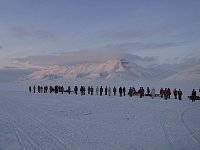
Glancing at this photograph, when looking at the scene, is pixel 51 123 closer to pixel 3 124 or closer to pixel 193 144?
pixel 3 124

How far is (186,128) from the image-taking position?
54.7 feet

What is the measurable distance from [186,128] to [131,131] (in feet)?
8.96

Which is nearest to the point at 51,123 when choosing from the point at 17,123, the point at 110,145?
the point at 17,123

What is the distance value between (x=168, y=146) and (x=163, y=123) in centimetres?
592

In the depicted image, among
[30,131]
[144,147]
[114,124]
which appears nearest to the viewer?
[144,147]

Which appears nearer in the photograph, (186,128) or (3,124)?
(186,128)

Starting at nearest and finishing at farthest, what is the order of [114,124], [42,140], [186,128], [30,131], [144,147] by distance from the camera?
[144,147] < [42,140] < [30,131] < [186,128] < [114,124]

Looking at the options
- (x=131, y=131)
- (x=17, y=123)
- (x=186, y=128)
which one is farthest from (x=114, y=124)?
(x=17, y=123)

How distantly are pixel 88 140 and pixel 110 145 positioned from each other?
→ 1.24m

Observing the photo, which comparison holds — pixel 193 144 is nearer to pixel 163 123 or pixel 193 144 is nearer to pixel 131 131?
pixel 131 131

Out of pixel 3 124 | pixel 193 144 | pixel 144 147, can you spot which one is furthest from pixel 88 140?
pixel 3 124

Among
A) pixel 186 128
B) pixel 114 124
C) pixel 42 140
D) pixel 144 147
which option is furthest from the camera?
pixel 114 124

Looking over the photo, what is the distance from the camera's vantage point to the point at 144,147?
1245cm

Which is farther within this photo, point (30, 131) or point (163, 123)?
point (163, 123)
